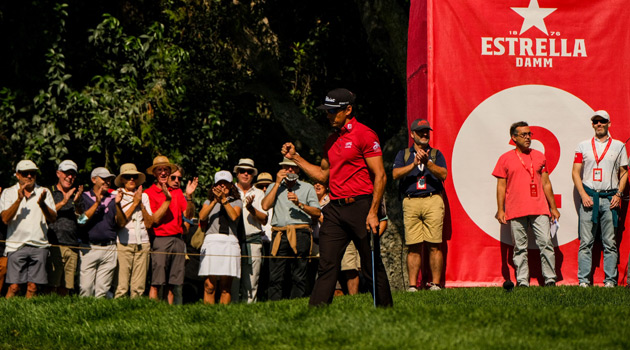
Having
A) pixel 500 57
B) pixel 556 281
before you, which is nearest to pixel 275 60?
pixel 500 57

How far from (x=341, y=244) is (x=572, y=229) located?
5.31 metres

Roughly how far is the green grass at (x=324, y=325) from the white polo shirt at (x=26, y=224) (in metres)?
1.76

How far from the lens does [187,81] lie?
1897cm

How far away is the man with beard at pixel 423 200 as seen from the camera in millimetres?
12586

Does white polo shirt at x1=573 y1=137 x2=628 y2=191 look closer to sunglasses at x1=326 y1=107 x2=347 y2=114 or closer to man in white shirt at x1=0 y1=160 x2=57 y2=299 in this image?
sunglasses at x1=326 y1=107 x2=347 y2=114

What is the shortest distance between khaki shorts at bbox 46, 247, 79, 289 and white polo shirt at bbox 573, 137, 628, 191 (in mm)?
6934

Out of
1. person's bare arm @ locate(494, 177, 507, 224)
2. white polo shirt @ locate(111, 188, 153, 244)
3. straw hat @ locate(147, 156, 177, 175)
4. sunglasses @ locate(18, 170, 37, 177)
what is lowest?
white polo shirt @ locate(111, 188, 153, 244)

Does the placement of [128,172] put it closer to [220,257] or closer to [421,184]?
[220,257]

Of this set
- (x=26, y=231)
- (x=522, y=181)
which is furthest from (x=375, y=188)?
(x=26, y=231)

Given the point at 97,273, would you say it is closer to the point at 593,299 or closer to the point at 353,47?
the point at 593,299

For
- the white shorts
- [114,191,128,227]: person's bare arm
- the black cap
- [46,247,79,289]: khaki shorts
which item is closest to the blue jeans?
the white shorts

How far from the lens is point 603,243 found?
1288 centimetres

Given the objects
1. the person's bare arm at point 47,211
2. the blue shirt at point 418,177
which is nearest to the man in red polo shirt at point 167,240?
the person's bare arm at point 47,211

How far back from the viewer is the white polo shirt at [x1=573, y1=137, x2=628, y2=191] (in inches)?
506
